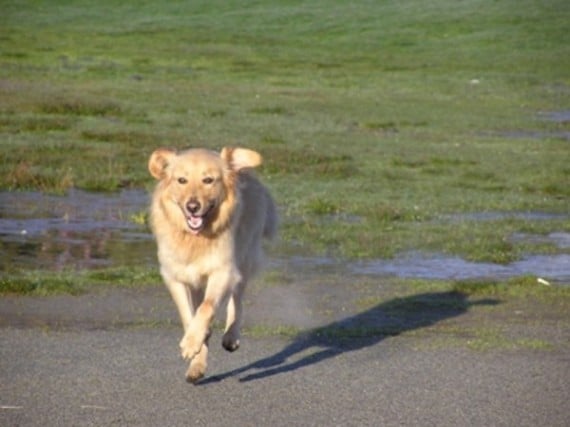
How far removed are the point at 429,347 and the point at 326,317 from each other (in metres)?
1.79

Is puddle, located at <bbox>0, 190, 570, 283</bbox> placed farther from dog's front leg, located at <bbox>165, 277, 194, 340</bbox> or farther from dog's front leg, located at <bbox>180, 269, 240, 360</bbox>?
dog's front leg, located at <bbox>180, 269, 240, 360</bbox>

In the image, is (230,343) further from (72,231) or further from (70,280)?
(72,231)

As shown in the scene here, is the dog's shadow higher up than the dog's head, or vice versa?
the dog's head

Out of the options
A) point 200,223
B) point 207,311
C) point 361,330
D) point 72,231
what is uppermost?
point 200,223

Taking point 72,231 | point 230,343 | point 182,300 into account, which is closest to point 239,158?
point 182,300

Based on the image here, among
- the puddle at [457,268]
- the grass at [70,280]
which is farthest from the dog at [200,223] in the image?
the puddle at [457,268]

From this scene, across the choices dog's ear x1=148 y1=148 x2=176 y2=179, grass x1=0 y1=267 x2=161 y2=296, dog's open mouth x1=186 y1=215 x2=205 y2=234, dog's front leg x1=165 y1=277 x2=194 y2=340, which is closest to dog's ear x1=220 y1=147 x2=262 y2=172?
dog's ear x1=148 y1=148 x2=176 y2=179

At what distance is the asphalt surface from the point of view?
888cm

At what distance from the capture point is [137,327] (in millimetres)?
11969

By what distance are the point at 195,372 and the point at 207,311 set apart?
15.3 inches

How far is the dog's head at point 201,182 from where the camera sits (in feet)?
32.5

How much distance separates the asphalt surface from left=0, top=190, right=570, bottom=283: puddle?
134 inches

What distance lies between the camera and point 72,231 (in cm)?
1811

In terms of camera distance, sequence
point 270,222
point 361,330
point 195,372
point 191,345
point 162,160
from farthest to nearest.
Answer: point 361,330, point 270,222, point 162,160, point 195,372, point 191,345
